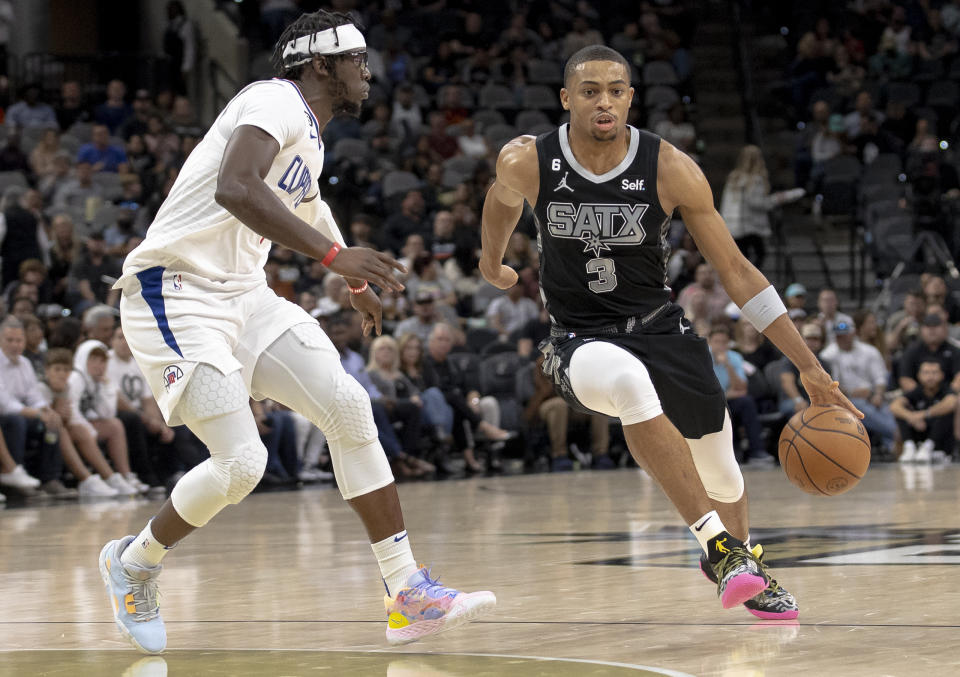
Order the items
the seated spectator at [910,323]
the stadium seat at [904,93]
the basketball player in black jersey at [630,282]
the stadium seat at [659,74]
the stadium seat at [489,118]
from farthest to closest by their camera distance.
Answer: the stadium seat at [659,74] < the stadium seat at [904,93] < the stadium seat at [489,118] < the seated spectator at [910,323] < the basketball player in black jersey at [630,282]

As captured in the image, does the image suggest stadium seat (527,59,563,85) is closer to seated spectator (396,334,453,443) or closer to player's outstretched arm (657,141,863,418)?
seated spectator (396,334,453,443)

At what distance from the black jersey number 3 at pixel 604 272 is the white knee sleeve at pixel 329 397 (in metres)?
1.00

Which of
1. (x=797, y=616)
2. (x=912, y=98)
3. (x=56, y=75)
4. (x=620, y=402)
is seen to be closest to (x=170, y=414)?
(x=620, y=402)

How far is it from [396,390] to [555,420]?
1.68 m

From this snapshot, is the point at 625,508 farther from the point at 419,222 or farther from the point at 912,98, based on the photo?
the point at 912,98

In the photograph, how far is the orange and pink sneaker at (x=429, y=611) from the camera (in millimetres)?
4344

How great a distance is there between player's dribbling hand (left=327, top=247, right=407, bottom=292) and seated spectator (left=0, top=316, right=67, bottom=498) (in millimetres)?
7400

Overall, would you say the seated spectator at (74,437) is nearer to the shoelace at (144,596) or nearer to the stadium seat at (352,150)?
the stadium seat at (352,150)

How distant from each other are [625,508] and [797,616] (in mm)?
4669

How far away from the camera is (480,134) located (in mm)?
18453

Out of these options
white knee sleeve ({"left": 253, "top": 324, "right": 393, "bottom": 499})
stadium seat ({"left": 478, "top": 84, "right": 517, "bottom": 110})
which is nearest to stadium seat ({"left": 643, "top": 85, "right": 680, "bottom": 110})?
stadium seat ({"left": 478, "top": 84, "right": 517, "bottom": 110})

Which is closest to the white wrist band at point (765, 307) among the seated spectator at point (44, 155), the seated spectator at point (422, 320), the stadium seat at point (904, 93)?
the seated spectator at point (422, 320)

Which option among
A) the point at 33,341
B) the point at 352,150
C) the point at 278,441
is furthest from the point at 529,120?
the point at 33,341

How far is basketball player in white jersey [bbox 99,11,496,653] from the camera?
436cm
